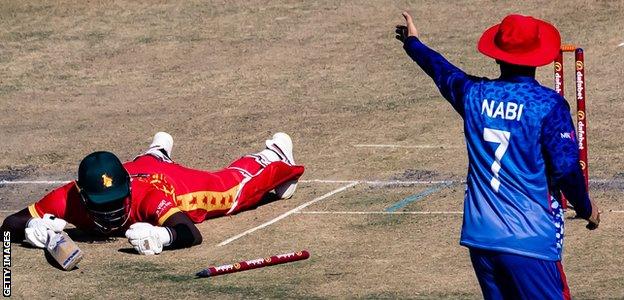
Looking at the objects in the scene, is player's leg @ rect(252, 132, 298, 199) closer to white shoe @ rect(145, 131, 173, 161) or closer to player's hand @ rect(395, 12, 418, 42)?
white shoe @ rect(145, 131, 173, 161)

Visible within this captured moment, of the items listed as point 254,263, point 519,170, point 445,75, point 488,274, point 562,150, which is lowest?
point 254,263

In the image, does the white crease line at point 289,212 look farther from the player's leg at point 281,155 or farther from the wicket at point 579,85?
the wicket at point 579,85

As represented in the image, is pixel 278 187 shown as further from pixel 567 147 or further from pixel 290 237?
pixel 567 147

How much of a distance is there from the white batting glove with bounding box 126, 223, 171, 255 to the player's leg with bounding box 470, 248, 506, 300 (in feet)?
14.9

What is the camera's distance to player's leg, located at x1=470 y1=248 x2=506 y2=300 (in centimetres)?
857

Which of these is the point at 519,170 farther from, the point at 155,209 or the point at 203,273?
the point at 155,209

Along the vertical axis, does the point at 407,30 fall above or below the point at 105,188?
above

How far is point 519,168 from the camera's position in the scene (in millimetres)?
8484

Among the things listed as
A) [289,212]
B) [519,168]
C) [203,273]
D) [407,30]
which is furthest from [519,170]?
[289,212]

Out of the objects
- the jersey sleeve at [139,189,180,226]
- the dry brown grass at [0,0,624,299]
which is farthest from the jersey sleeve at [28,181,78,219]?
the jersey sleeve at [139,189,180,226]

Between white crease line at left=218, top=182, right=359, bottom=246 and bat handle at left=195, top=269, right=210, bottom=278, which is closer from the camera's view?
bat handle at left=195, top=269, right=210, bottom=278

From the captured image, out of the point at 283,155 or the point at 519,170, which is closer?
the point at 519,170

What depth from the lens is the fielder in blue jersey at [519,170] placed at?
27.5 ft

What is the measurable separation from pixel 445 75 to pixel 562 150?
0.99 m
